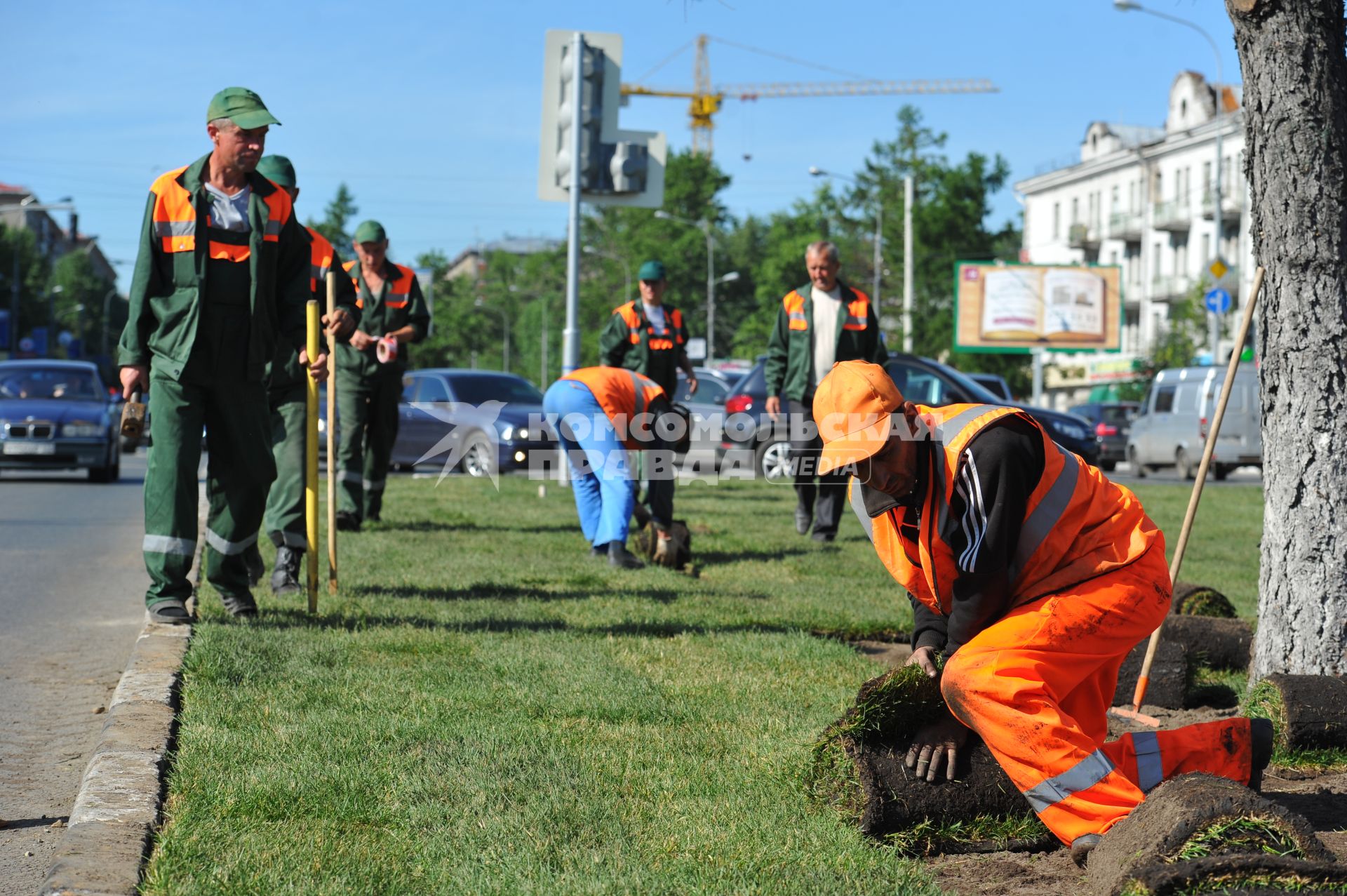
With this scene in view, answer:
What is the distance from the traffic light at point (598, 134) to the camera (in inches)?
505

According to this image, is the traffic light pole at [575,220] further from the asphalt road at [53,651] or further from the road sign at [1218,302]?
the road sign at [1218,302]

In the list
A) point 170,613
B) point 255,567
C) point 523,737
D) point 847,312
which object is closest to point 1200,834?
point 523,737

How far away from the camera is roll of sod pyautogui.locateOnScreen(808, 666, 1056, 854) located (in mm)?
3748

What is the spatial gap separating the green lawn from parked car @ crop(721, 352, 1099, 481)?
8915 mm

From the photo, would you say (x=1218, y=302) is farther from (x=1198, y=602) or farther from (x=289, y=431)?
(x=289, y=431)

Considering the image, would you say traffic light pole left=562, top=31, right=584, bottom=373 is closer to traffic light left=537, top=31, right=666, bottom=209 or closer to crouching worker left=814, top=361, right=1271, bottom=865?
traffic light left=537, top=31, right=666, bottom=209

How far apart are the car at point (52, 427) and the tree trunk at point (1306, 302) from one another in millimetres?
16235

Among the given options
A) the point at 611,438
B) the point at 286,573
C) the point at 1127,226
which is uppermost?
the point at 1127,226

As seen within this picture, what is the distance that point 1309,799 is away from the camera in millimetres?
4191

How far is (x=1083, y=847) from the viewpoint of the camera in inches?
136

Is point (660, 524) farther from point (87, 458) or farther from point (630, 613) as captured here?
point (87, 458)

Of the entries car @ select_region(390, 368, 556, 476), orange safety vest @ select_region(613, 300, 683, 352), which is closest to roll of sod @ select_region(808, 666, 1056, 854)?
orange safety vest @ select_region(613, 300, 683, 352)

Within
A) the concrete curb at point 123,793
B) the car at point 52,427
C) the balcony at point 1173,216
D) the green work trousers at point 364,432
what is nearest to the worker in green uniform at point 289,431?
the concrete curb at point 123,793

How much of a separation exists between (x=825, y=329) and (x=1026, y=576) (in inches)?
274
